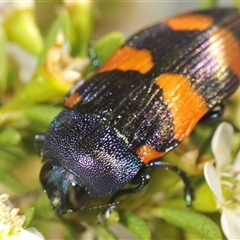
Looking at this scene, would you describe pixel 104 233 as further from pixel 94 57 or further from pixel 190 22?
pixel 190 22

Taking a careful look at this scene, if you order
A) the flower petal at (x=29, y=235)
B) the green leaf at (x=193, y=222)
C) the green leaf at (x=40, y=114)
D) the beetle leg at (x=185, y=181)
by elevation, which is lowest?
the green leaf at (x=193, y=222)

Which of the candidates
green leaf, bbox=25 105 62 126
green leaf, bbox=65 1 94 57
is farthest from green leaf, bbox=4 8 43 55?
green leaf, bbox=25 105 62 126

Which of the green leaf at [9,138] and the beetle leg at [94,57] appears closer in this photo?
the green leaf at [9,138]

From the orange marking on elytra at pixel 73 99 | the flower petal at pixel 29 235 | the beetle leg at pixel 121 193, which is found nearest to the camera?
the flower petal at pixel 29 235

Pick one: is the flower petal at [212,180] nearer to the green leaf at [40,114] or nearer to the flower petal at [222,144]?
the flower petal at [222,144]

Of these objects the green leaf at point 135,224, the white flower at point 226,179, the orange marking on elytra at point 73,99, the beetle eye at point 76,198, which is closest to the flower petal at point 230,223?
the white flower at point 226,179

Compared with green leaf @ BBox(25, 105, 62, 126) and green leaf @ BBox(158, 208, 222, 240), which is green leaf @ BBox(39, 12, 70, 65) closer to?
green leaf @ BBox(25, 105, 62, 126)

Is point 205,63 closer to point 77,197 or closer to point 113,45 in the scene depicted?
point 113,45

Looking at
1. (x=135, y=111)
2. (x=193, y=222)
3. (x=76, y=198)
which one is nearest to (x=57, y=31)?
(x=135, y=111)
